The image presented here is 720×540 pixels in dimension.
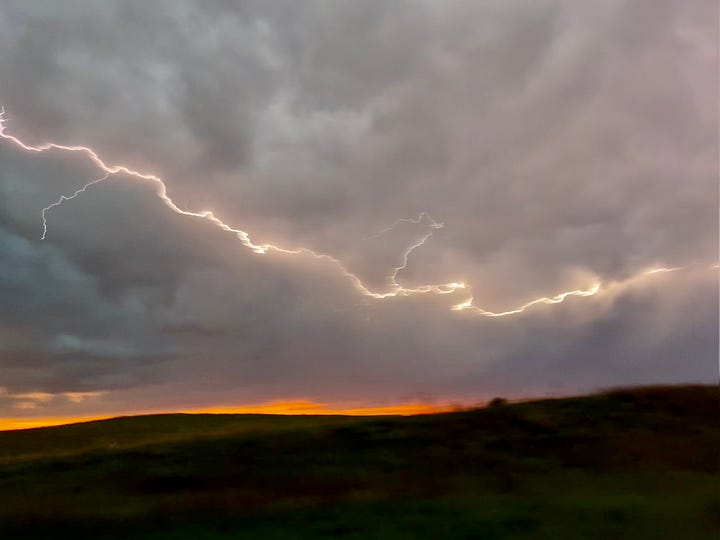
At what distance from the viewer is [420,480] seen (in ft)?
65.1

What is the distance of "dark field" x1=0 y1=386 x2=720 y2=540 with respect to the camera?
555 inches

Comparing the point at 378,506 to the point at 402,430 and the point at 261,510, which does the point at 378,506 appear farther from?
the point at 402,430

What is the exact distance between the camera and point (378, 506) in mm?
15984

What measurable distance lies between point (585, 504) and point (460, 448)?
8.37m

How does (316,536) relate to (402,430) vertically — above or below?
below

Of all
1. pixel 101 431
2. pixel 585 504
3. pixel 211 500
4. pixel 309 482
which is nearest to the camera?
pixel 585 504

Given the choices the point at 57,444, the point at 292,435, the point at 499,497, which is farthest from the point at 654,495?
the point at 57,444

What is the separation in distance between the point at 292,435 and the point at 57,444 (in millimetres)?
25789

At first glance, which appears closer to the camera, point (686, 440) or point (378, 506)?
point (378, 506)

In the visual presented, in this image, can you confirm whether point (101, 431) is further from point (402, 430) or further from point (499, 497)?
point (499, 497)

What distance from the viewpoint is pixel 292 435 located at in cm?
2688

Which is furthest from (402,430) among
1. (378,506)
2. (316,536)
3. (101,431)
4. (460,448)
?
(101,431)

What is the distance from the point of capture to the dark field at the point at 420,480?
1411 centimetres

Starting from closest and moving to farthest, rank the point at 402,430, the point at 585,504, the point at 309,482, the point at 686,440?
the point at 585,504 < the point at 309,482 < the point at 686,440 < the point at 402,430
